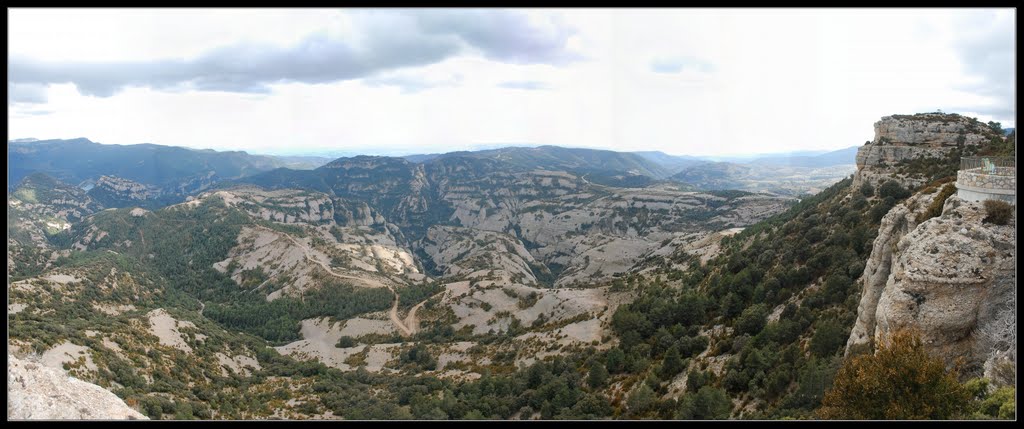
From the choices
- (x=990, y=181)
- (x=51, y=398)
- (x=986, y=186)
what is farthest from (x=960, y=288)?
(x=51, y=398)

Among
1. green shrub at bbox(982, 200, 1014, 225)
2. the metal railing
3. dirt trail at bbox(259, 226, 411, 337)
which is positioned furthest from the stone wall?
dirt trail at bbox(259, 226, 411, 337)

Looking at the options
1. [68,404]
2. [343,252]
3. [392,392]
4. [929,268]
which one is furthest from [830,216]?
[343,252]

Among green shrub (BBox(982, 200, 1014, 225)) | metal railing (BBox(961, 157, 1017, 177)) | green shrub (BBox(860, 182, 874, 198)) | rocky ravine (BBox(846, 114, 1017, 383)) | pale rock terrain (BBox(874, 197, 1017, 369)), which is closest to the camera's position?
rocky ravine (BBox(846, 114, 1017, 383))

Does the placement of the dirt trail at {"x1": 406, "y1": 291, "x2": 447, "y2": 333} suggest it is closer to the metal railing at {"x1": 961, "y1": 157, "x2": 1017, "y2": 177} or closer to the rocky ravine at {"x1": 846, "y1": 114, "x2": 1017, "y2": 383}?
the rocky ravine at {"x1": 846, "y1": 114, "x2": 1017, "y2": 383}

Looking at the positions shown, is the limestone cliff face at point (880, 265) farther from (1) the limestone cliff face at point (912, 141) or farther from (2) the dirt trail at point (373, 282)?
(2) the dirt trail at point (373, 282)

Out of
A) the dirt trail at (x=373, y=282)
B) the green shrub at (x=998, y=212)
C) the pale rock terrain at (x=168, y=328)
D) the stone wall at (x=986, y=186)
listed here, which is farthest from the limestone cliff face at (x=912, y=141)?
the pale rock terrain at (x=168, y=328)

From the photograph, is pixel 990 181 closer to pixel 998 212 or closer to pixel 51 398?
pixel 998 212
